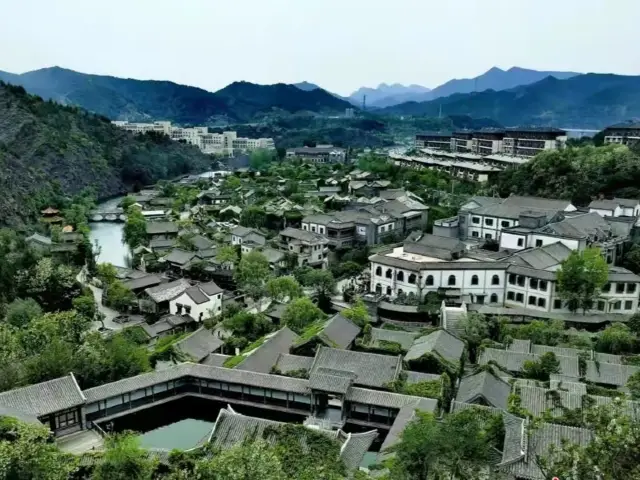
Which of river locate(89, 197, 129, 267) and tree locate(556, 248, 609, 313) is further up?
Result: tree locate(556, 248, 609, 313)

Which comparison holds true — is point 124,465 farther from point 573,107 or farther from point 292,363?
point 573,107

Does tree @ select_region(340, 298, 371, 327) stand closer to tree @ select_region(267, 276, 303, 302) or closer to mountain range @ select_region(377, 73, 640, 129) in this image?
tree @ select_region(267, 276, 303, 302)

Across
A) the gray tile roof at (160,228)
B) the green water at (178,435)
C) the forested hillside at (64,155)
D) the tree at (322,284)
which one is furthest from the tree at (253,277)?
the forested hillside at (64,155)

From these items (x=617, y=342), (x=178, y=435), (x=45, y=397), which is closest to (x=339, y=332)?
(x=178, y=435)

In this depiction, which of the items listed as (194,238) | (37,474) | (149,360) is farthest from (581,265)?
(194,238)

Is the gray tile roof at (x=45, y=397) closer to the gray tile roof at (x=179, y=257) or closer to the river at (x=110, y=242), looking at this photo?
the gray tile roof at (x=179, y=257)

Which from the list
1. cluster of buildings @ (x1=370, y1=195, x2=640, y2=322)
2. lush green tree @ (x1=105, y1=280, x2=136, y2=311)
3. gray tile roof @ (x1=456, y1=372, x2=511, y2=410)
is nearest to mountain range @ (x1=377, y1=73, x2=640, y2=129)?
cluster of buildings @ (x1=370, y1=195, x2=640, y2=322)
